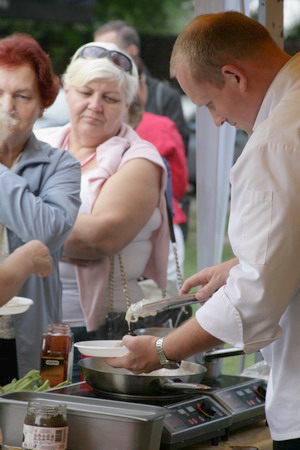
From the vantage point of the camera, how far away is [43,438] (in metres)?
2.06

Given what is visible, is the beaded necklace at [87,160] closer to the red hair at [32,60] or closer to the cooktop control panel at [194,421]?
the red hair at [32,60]

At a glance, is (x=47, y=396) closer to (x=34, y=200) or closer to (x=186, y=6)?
(x=34, y=200)

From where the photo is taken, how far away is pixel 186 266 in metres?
10.1

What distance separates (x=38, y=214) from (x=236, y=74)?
1.13 m

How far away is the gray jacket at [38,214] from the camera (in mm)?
3080

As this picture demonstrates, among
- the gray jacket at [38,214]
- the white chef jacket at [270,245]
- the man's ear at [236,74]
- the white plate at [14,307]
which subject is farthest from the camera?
the gray jacket at [38,214]

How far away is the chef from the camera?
2031 millimetres

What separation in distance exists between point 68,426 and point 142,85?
3.02 meters

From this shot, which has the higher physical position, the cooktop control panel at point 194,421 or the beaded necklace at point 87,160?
the beaded necklace at point 87,160

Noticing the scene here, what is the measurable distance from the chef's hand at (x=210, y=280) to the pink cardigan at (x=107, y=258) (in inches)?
30.7

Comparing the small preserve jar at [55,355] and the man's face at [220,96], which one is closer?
the man's face at [220,96]

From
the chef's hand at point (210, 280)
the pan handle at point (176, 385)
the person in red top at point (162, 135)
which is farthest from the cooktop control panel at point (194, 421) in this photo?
the person in red top at point (162, 135)

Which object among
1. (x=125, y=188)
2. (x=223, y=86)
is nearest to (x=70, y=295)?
(x=125, y=188)

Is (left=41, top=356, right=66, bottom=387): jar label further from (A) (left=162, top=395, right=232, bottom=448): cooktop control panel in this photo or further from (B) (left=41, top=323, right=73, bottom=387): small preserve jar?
(A) (left=162, top=395, right=232, bottom=448): cooktop control panel
